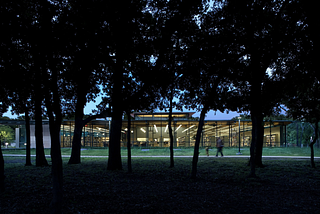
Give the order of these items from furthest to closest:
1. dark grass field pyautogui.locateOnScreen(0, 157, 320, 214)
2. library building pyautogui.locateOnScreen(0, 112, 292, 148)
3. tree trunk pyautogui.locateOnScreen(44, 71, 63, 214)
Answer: library building pyautogui.locateOnScreen(0, 112, 292, 148) → dark grass field pyautogui.locateOnScreen(0, 157, 320, 214) → tree trunk pyautogui.locateOnScreen(44, 71, 63, 214)

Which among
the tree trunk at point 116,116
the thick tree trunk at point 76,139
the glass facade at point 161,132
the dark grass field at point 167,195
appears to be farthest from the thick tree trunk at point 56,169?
the glass facade at point 161,132

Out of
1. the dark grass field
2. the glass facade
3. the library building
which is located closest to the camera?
the dark grass field

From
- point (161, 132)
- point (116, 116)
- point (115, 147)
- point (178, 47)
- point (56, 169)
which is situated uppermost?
point (178, 47)

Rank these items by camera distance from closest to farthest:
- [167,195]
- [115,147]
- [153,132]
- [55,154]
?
[55,154]
[167,195]
[115,147]
[153,132]

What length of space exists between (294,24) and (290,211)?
6671mm

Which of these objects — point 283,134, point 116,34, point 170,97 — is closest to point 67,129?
point 170,97

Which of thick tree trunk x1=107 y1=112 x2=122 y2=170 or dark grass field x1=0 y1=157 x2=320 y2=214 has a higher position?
thick tree trunk x1=107 y1=112 x2=122 y2=170

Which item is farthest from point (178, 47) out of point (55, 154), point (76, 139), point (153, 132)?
point (153, 132)

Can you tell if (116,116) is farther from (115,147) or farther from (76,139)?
(76,139)

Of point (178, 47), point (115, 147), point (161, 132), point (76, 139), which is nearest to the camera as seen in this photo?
point (178, 47)

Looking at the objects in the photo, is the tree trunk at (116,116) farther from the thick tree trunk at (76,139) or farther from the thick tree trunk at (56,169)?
the thick tree trunk at (56,169)

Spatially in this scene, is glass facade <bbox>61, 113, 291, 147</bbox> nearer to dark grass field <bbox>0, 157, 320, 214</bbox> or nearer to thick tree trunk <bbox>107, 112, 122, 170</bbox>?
thick tree trunk <bbox>107, 112, 122, 170</bbox>

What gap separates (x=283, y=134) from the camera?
42344 millimetres

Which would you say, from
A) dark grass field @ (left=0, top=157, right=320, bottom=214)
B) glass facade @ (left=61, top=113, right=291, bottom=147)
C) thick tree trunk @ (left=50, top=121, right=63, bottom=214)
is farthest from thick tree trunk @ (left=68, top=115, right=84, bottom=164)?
glass facade @ (left=61, top=113, right=291, bottom=147)
